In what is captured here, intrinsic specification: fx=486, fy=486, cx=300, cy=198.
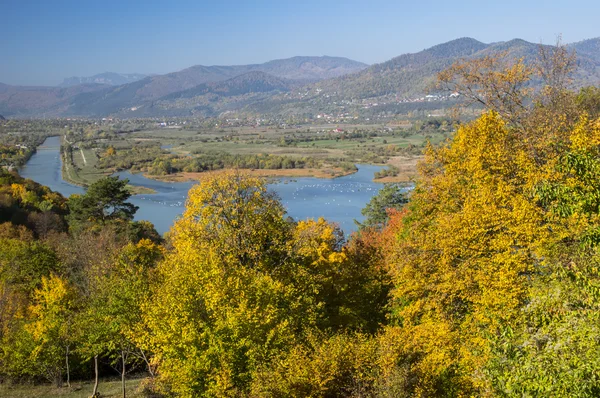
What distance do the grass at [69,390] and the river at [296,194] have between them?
1155 inches

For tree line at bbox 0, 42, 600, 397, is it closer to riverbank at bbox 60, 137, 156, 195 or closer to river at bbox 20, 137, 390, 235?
river at bbox 20, 137, 390, 235

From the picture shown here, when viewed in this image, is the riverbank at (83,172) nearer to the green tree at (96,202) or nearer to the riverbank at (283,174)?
Result: the riverbank at (283,174)

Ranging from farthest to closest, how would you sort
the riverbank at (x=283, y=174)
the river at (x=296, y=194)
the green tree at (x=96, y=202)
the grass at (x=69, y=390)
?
1. the riverbank at (x=283, y=174)
2. the river at (x=296, y=194)
3. the green tree at (x=96, y=202)
4. the grass at (x=69, y=390)

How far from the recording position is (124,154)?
102m

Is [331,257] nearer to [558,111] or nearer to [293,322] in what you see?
[293,322]

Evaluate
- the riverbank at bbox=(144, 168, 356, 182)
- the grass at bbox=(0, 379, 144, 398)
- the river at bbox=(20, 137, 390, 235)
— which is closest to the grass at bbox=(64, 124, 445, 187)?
the riverbank at bbox=(144, 168, 356, 182)

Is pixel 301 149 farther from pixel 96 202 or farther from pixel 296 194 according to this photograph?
pixel 96 202

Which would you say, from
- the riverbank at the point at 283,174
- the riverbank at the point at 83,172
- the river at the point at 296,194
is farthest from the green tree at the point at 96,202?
the riverbank at the point at 283,174

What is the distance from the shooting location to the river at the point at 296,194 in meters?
52.0

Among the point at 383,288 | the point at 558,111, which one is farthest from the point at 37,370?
the point at 558,111

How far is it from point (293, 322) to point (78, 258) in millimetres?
14137

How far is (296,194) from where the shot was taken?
65.1 m

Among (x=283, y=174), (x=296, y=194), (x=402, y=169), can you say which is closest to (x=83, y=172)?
(x=283, y=174)

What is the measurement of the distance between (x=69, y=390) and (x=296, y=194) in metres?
52.4
